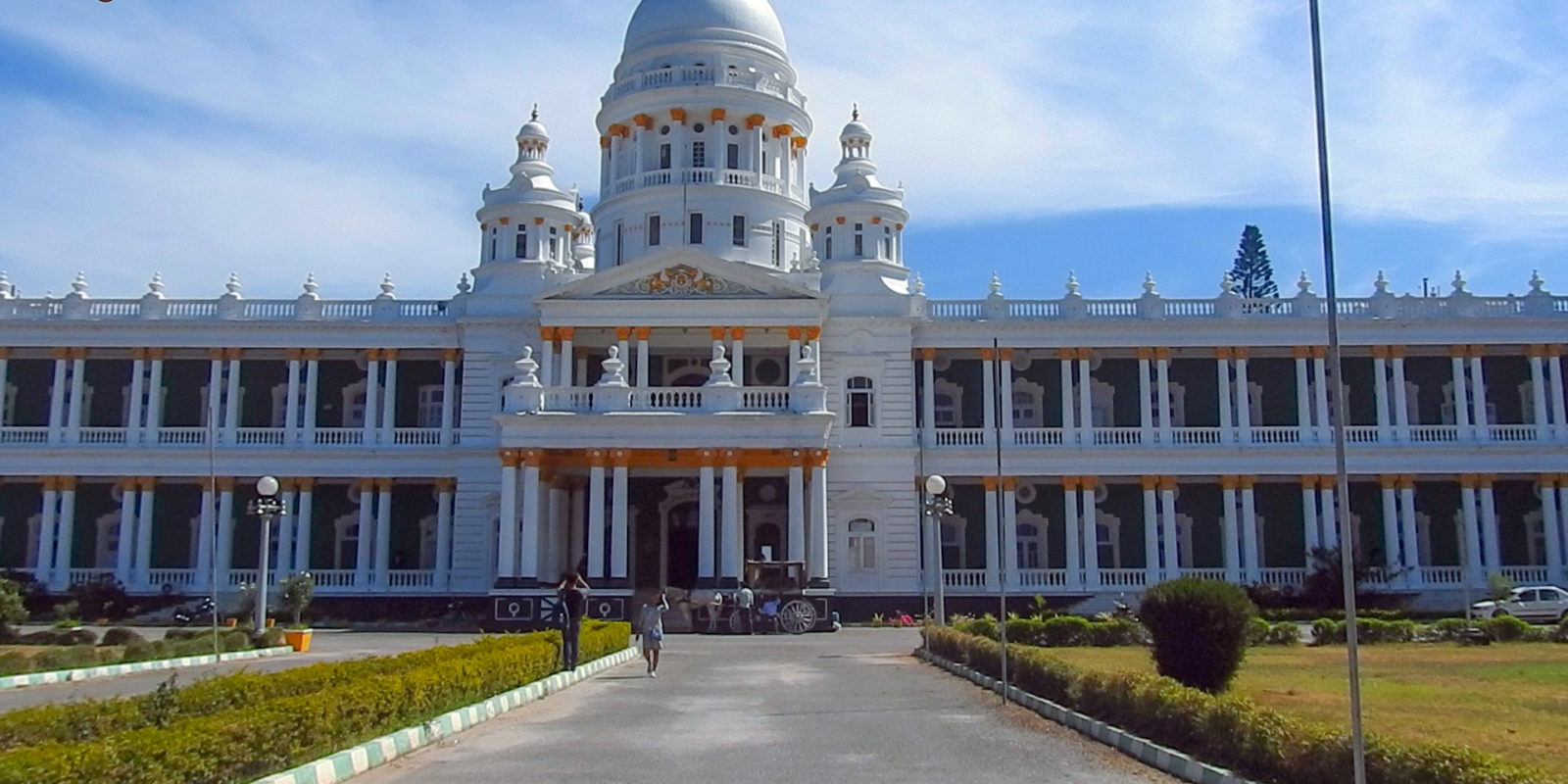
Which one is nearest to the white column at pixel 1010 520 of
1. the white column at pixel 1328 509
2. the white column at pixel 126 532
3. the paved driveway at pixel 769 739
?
the white column at pixel 1328 509

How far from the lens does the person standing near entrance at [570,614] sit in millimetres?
23453

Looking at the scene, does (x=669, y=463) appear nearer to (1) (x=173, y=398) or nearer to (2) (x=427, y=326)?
(2) (x=427, y=326)

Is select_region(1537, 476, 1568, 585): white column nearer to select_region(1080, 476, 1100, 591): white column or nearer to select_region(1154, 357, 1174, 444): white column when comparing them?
select_region(1154, 357, 1174, 444): white column

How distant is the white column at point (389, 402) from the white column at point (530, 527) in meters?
9.19

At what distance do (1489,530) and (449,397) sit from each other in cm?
3532

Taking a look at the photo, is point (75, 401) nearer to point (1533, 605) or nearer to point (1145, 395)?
point (1145, 395)

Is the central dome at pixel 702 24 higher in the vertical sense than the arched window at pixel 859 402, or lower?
higher

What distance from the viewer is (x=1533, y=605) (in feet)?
137

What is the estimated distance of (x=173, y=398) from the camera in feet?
164

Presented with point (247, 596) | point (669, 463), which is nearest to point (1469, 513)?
point (669, 463)

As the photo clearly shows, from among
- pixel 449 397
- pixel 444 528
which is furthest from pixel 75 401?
pixel 444 528

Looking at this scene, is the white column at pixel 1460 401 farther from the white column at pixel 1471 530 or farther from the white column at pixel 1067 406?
the white column at pixel 1067 406

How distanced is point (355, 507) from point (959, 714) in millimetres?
35734

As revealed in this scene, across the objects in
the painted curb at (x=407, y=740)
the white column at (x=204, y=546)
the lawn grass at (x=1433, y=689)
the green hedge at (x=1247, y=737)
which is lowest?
the painted curb at (x=407, y=740)
